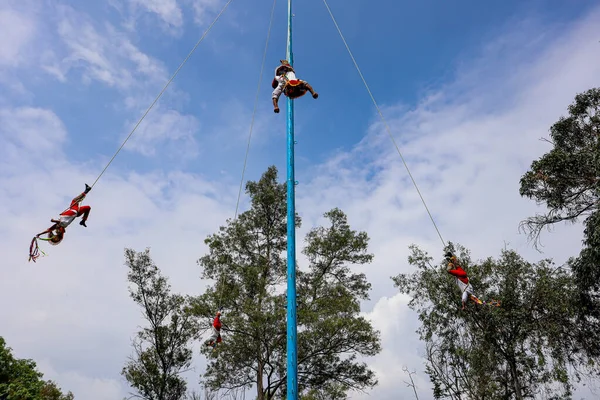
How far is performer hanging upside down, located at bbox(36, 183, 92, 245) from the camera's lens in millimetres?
4414

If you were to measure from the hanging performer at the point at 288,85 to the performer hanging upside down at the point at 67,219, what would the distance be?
2926mm

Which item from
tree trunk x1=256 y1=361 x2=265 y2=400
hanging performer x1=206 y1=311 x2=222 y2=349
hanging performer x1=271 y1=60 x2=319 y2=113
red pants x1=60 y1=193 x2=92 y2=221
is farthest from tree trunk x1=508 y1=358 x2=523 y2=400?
red pants x1=60 y1=193 x2=92 y2=221

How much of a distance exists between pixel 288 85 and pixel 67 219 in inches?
139

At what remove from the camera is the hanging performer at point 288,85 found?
5.78m

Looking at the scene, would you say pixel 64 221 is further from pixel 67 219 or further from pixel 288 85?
Answer: pixel 288 85

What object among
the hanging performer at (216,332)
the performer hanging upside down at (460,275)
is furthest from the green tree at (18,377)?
the performer hanging upside down at (460,275)

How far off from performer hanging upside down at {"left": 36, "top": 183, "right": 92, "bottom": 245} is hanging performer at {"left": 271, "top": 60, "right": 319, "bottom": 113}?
293 centimetres

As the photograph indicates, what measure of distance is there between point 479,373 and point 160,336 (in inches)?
572

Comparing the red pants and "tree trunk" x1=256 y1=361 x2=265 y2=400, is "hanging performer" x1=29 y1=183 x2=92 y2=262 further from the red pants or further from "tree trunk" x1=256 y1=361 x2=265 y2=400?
"tree trunk" x1=256 y1=361 x2=265 y2=400

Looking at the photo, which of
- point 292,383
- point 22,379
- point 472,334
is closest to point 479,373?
point 472,334

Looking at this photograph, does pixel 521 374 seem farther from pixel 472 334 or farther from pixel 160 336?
pixel 160 336

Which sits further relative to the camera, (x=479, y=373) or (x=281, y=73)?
(x=479, y=373)

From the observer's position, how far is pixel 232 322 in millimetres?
13281

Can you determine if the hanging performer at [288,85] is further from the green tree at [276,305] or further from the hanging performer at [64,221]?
the green tree at [276,305]
